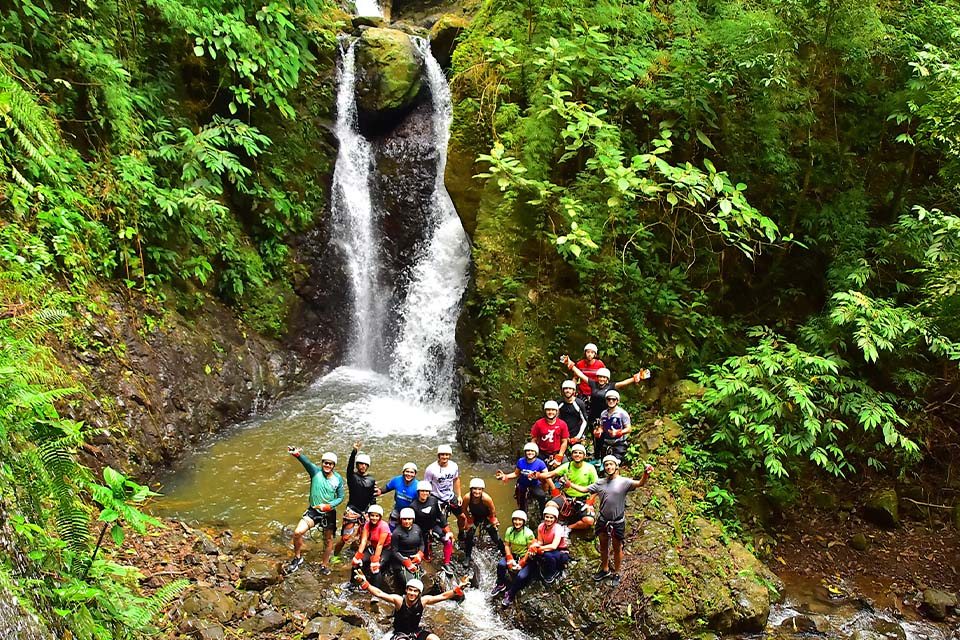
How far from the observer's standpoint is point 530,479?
8070mm

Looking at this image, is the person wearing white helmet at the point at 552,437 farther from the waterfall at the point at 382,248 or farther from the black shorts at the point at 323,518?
the waterfall at the point at 382,248

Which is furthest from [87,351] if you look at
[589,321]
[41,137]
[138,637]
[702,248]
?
[702,248]

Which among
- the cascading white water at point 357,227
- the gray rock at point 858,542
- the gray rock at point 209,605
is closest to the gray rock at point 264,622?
the gray rock at point 209,605

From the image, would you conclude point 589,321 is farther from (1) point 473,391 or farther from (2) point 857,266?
(2) point 857,266

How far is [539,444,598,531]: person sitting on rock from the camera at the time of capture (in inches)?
309

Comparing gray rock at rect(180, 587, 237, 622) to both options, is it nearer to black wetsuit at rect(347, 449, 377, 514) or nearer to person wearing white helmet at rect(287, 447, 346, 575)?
person wearing white helmet at rect(287, 447, 346, 575)

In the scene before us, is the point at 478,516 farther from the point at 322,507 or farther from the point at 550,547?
the point at 322,507

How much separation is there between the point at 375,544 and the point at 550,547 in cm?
203

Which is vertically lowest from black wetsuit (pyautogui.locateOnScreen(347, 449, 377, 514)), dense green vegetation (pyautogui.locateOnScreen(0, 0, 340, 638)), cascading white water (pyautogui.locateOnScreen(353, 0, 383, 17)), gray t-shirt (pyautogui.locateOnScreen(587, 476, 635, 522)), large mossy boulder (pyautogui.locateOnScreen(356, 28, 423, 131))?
black wetsuit (pyautogui.locateOnScreen(347, 449, 377, 514))

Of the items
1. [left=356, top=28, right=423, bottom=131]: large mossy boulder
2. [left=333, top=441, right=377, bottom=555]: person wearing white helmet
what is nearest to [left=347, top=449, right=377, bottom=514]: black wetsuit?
[left=333, top=441, right=377, bottom=555]: person wearing white helmet

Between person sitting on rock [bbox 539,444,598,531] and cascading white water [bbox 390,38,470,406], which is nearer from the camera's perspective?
person sitting on rock [bbox 539,444,598,531]

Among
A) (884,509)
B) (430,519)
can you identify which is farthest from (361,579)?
(884,509)

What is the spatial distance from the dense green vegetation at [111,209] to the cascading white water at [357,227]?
66 centimetres

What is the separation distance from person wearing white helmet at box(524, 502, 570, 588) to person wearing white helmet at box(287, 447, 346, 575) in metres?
2.36
